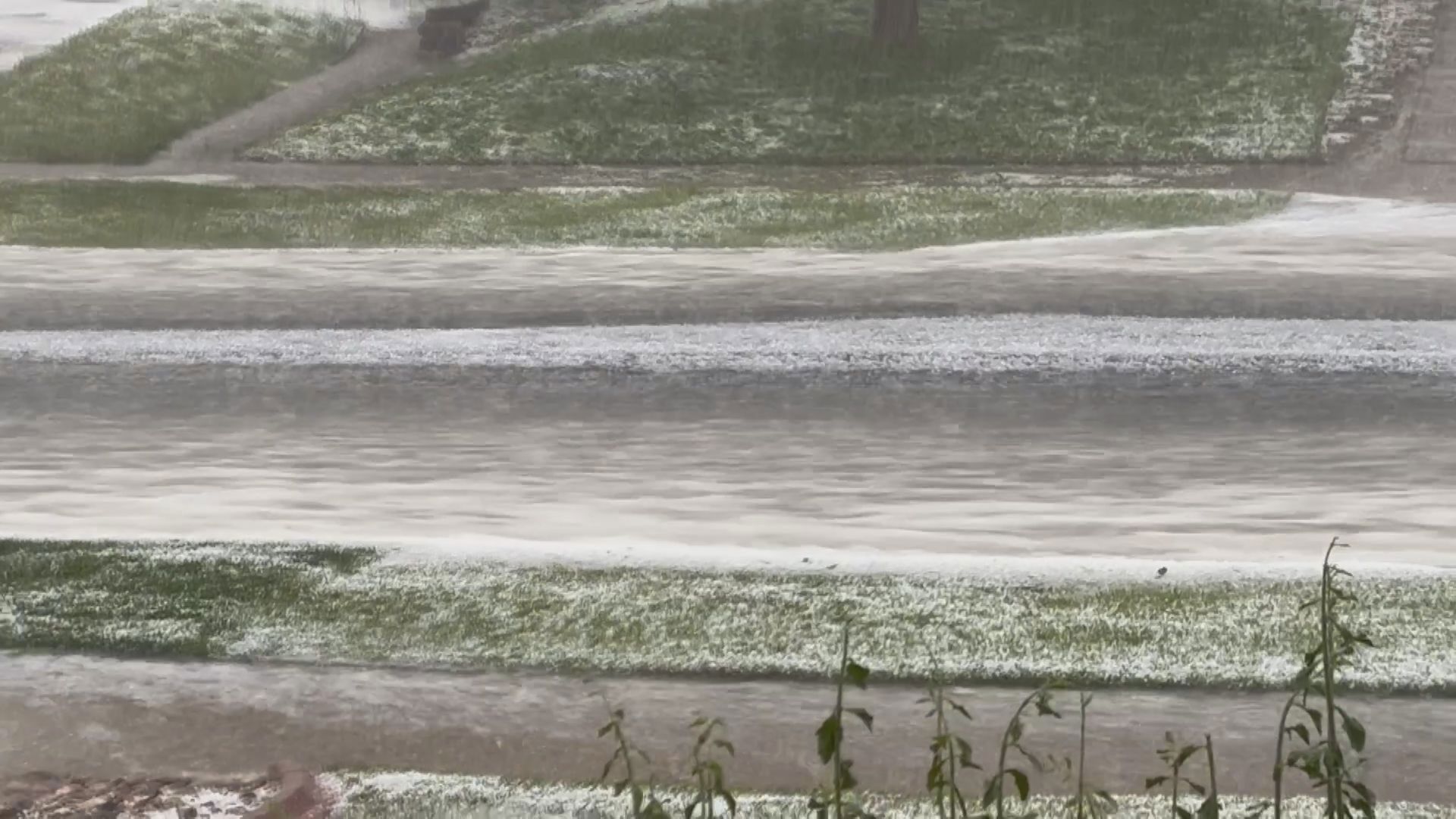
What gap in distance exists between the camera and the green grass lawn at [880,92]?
18.4 meters

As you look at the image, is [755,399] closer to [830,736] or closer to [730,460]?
[730,460]

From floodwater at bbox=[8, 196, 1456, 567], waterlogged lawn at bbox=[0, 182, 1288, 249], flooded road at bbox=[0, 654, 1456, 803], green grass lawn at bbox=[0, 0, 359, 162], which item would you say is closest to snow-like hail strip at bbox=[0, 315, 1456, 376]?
floodwater at bbox=[8, 196, 1456, 567]

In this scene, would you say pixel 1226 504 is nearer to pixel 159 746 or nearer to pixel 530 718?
pixel 530 718

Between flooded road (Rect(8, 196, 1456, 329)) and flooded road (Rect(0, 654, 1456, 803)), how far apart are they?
19.3 ft

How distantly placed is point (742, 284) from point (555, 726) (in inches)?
264

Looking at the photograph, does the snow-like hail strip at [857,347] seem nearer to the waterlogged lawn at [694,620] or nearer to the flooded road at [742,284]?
the flooded road at [742,284]

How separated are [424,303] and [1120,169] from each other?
26.4ft

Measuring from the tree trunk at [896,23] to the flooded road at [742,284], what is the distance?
848 centimetres

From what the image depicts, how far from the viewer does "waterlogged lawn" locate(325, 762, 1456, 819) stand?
4.64m

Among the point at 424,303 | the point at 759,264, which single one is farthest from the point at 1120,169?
the point at 424,303

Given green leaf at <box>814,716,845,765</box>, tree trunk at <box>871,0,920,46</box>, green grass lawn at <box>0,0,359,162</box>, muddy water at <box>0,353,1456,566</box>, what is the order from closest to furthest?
green leaf at <box>814,716,845,765</box> → muddy water at <box>0,353,1456,566</box> → green grass lawn at <box>0,0,359,162</box> → tree trunk at <box>871,0,920,46</box>

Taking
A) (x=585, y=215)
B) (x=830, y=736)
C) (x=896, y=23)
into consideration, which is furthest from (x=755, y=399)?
(x=896, y=23)

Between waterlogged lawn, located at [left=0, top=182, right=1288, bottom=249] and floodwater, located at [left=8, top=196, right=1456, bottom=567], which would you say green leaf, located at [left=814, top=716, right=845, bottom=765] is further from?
waterlogged lawn, located at [left=0, top=182, right=1288, bottom=249]

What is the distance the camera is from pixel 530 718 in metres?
5.34
